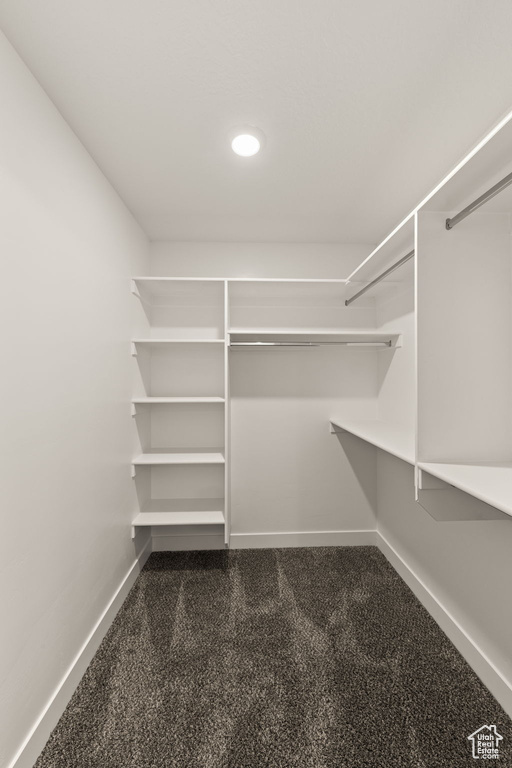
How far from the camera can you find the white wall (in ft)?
3.88

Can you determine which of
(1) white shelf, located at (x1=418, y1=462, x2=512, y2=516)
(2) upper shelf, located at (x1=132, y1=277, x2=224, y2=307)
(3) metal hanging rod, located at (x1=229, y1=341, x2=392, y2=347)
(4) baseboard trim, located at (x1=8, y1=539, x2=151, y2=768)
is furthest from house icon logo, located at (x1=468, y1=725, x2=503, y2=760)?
(2) upper shelf, located at (x1=132, y1=277, x2=224, y2=307)

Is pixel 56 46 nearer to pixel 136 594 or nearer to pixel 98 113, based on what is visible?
pixel 98 113

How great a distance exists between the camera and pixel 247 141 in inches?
64.4

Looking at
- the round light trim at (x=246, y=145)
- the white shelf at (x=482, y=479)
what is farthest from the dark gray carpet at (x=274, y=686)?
the round light trim at (x=246, y=145)

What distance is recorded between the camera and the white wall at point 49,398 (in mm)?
1184

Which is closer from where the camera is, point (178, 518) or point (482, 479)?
point (482, 479)

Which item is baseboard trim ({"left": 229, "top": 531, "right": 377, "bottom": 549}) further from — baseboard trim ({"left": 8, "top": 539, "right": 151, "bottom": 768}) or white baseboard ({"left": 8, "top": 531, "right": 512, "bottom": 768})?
baseboard trim ({"left": 8, "top": 539, "right": 151, "bottom": 768})

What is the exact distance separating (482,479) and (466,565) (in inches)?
34.2

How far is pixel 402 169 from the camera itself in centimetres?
188

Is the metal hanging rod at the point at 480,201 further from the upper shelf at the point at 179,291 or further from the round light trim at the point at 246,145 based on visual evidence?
the upper shelf at the point at 179,291

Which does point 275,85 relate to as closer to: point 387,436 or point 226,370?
point 226,370

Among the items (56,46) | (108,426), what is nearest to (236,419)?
(108,426)

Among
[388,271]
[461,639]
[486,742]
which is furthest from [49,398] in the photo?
[461,639]

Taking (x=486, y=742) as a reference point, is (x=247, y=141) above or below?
above
